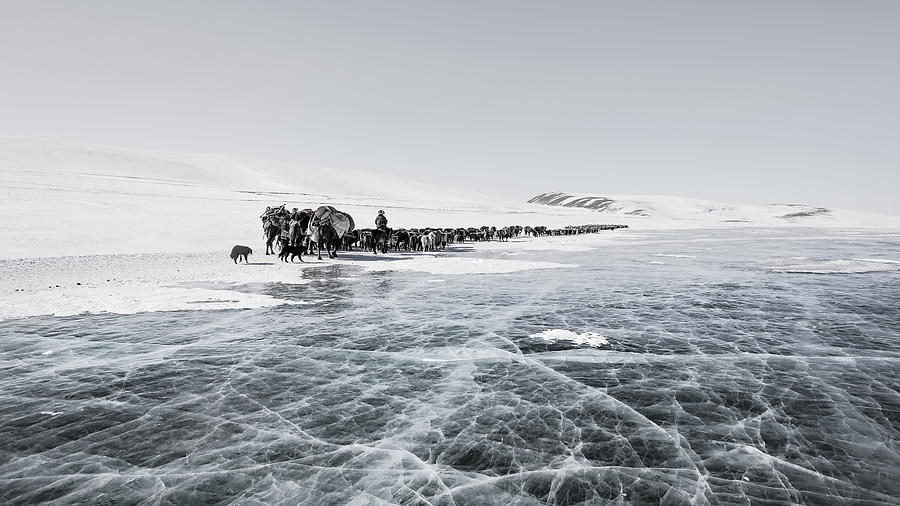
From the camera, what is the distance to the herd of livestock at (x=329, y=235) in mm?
16969

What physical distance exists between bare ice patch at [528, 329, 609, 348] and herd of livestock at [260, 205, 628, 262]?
11714 mm

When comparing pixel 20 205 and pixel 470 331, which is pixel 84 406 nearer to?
pixel 470 331

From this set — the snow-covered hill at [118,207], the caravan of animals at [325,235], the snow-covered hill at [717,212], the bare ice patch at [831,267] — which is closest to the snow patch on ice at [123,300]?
the caravan of animals at [325,235]

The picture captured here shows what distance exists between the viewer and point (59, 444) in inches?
144

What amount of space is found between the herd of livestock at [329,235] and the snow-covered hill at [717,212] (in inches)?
3714

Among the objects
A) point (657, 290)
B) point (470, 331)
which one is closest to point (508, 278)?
point (657, 290)

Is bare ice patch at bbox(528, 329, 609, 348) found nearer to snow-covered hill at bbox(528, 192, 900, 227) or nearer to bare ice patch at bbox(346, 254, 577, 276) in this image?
bare ice patch at bbox(346, 254, 577, 276)

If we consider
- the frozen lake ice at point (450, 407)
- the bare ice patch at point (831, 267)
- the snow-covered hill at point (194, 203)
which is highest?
the snow-covered hill at point (194, 203)

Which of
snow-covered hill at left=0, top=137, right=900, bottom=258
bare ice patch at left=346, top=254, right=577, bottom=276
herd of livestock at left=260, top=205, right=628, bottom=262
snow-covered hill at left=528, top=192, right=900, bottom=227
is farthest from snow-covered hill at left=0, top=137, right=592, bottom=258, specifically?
snow-covered hill at left=528, top=192, right=900, bottom=227

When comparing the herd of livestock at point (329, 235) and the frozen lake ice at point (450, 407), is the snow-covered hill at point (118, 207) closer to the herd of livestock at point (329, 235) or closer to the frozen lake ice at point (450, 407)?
the herd of livestock at point (329, 235)

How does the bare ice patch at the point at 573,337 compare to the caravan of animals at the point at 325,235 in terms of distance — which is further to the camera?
the caravan of animals at the point at 325,235

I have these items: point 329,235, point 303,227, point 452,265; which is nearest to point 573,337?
point 452,265

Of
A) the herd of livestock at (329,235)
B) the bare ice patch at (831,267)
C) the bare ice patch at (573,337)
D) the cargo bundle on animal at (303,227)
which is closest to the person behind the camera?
the bare ice patch at (573,337)

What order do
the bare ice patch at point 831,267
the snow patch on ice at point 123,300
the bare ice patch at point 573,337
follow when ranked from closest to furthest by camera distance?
the bare ice patch at point 573,337
the snow patch on ice at point 123,300
the bare ice patch at point 831,267
